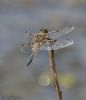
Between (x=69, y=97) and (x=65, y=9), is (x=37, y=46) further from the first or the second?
(x=65, y=9)

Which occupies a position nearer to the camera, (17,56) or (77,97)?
(77,97)

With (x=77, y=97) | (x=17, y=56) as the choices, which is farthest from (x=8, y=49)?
(x=77, y=97)

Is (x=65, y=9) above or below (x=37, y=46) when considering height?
below

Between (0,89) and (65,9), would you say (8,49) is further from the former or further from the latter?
(65,9)

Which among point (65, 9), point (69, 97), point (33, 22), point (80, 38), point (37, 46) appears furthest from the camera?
point (65, 9)

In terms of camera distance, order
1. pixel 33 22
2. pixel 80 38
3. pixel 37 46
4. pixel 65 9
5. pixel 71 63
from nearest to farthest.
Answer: pixel 37 46, pixel 71 63, pixel 80 38, pixel 33 22, pixel 65 9

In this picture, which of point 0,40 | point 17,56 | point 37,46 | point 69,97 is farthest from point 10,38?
point 37,46
